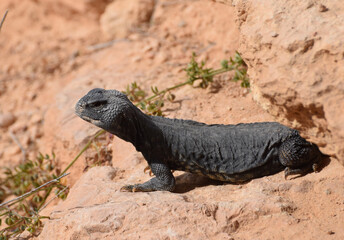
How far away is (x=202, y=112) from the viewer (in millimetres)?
6445

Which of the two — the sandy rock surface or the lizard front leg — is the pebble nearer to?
the sandy rock surface

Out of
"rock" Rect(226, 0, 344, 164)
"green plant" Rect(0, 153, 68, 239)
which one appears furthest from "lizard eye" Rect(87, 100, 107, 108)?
"green plant" Rect(0, 153, 68, 239)

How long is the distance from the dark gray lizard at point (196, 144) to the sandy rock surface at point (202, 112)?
18 centimetres

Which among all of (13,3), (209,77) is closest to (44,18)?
(13,3)

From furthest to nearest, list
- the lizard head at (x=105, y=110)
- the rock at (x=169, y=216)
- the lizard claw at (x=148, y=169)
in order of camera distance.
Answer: the lizard claw at (x=148, y=169) < the lizard head at (x=105, y=110) < the rock at (x=169, y=216)

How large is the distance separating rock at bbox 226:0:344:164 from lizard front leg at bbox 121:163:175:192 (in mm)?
1428

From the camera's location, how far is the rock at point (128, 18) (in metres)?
10.1

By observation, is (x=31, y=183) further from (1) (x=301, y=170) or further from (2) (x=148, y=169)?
(1) (x=301, y=170)

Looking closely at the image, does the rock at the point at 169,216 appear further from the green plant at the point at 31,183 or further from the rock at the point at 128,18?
the rock at the point at 128,18

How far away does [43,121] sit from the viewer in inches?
352

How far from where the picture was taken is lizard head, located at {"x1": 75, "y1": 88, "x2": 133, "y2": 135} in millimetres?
4980

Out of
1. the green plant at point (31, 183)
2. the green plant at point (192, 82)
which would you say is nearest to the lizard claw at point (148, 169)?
the green plant at point (192, 82)

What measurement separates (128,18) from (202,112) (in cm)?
453

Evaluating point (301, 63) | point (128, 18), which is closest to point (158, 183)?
point (301, 63)
